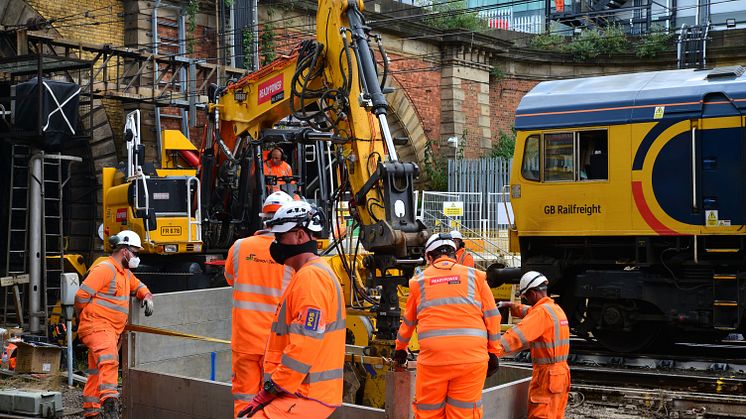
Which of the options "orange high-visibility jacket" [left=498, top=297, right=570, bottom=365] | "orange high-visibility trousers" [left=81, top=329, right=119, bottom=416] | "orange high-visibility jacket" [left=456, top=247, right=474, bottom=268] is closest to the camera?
"orange high-visibility jacket" [left=498, top=297, right=570, bottom=365]

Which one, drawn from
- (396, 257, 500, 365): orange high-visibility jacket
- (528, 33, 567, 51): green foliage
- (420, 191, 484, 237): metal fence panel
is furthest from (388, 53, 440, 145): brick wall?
(396, 257, 500, 365): orange high-visibility jacket

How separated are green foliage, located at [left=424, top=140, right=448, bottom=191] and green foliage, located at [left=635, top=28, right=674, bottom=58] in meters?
6.76

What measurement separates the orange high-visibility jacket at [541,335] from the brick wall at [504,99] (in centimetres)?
2286

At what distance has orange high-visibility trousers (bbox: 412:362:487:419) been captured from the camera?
697cm

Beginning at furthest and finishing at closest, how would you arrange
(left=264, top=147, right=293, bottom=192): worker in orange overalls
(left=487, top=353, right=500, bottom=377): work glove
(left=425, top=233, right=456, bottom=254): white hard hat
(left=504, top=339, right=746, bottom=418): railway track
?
(left=264, top=147, right=293, bottom=192): worker in orange overalls → (left=504, top=339, right=746, bottom=418): railway track → (left=425, top=233, right=456, bottom=254): white hard hat → (left=487, top=353, right=500, bottom=377): work glove

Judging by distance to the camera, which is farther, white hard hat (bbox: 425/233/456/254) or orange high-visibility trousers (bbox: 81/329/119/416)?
orange high-visibility trousers (bbox: 81/329/119/416)

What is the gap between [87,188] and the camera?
69.0ft

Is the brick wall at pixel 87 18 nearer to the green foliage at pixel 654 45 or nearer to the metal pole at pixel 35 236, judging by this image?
the metal pole at pixel 35 236

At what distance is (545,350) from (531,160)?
23.2 feet

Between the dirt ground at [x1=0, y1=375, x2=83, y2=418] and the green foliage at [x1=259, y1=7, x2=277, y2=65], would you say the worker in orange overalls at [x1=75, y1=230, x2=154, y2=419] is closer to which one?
the dirt ground at [x1=0, y1=375, x2=83, y2=418]

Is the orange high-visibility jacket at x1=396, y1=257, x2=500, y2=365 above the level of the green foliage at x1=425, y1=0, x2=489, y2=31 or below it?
below

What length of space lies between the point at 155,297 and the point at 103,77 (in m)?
11.2

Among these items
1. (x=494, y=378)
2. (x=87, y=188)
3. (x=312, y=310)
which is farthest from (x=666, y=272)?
(x=87, y=188)

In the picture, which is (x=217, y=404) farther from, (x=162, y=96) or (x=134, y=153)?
(x=162, y=96)
